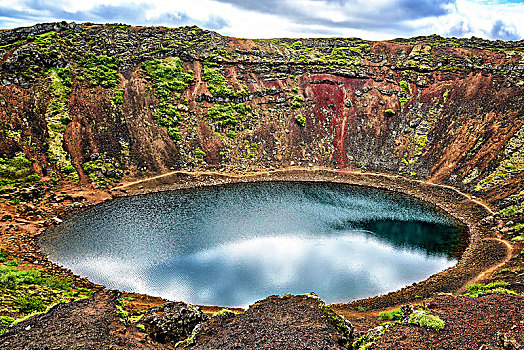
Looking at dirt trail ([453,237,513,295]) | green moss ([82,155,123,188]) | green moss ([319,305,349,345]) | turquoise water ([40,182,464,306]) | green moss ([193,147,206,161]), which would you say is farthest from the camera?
green moss ([193,147,206,161])

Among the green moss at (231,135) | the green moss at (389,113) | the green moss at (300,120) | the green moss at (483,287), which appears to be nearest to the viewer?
the green moss at (483,287)

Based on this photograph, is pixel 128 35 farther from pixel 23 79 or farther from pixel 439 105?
pixel 439 105

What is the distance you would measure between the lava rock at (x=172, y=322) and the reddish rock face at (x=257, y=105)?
140ft

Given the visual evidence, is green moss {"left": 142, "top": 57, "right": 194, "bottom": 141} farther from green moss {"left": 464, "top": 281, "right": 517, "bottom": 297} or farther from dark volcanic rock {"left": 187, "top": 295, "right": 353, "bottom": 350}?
green moss {"left": 464, "top": 281, "right": 517, "bottom": 297}

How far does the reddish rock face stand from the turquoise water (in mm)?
12007

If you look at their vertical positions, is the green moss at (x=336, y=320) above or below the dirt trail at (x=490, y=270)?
below

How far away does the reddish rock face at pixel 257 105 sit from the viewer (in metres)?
59.5

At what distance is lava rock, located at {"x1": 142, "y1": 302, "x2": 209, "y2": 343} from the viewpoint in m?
21.2

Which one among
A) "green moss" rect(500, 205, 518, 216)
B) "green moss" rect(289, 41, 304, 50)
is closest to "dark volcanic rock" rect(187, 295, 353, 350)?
"green moss" rect(500, 205, 518, 216)

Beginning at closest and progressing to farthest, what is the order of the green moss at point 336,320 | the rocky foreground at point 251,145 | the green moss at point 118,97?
the green moss at point 336,320 < the rocky foreground at point 251,145 < the green moss at point 118,97

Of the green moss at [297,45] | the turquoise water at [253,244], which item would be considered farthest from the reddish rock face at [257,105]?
the turquoise water at [253,244]

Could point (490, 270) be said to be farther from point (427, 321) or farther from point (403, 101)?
point (403, 101)

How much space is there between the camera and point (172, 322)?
21.8 metres

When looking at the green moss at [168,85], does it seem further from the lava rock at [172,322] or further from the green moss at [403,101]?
the lava rock at [172,322]
